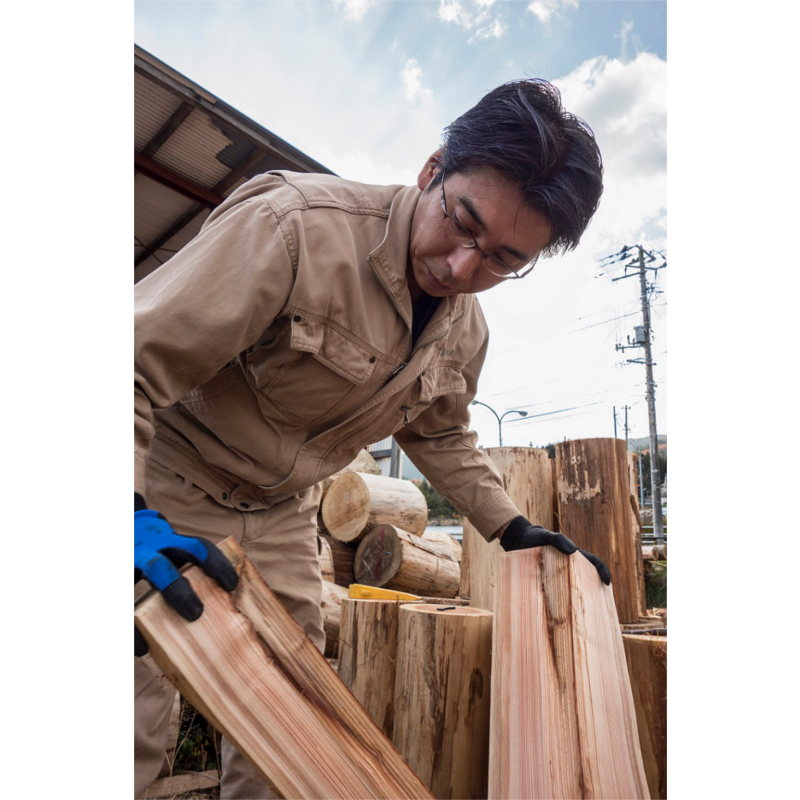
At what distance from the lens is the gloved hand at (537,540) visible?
156 centimetres

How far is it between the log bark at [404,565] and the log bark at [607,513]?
178cm

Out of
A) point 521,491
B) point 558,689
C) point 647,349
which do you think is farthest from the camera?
point 647,349

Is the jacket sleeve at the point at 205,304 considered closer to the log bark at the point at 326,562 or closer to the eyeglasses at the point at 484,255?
the eyeglasses at the point at 484,255

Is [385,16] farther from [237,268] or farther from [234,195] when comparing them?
[237,268]

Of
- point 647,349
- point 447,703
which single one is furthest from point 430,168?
point 647,349

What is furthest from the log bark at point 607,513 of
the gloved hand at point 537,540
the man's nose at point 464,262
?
the man's nose at point 464,262

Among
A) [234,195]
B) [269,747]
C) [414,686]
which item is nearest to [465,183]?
[234,195]

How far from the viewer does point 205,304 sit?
1.16 m

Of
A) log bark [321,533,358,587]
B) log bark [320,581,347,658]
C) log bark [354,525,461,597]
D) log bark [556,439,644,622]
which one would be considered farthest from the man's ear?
log bark [321,533,358,587]

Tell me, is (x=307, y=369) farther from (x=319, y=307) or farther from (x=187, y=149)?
(x=187, y=149)

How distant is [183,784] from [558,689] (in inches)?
83.3

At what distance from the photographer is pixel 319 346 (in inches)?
56.7

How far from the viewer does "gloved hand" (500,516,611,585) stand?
156 cm
